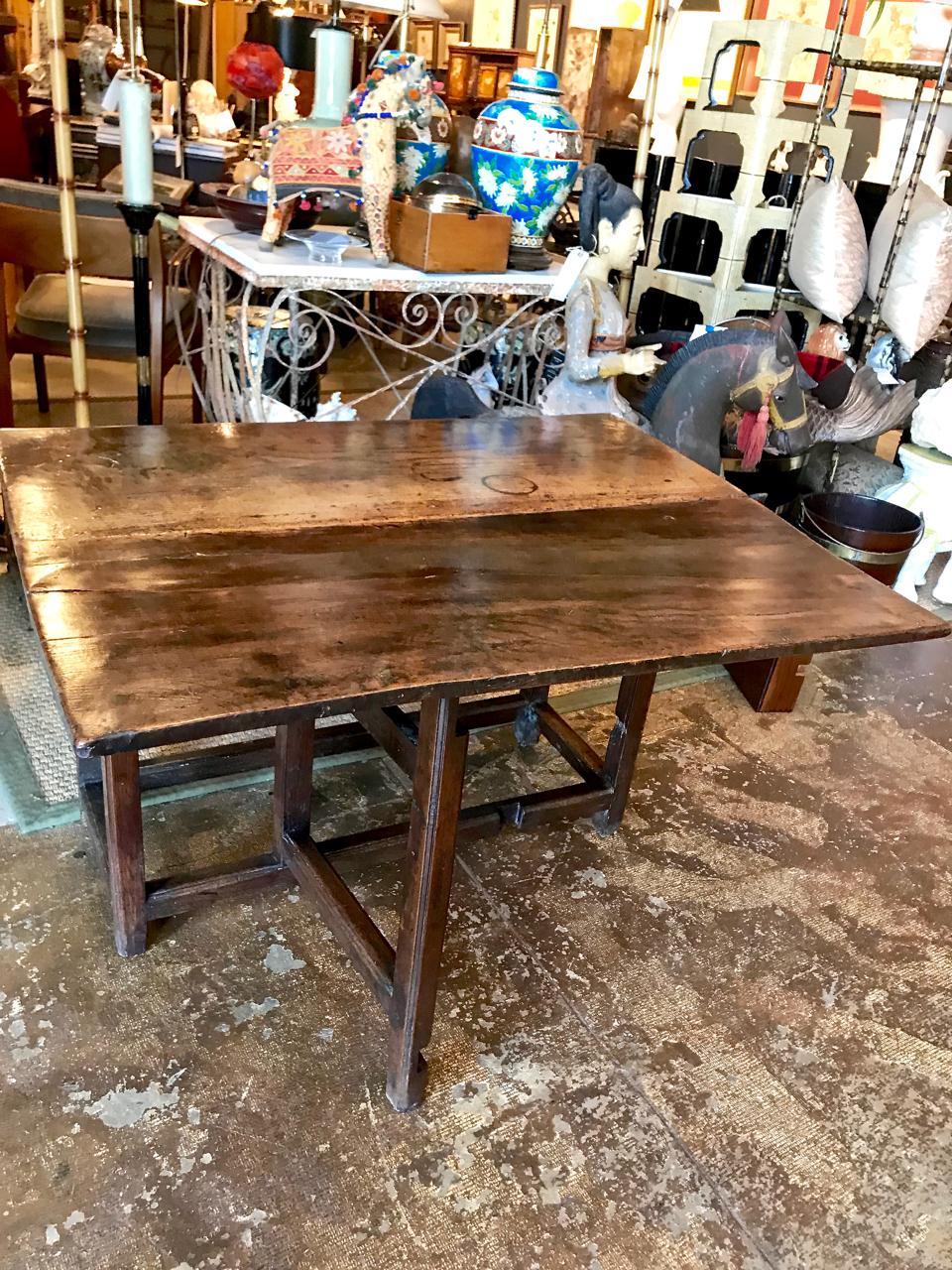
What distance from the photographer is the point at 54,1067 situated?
1.46 m

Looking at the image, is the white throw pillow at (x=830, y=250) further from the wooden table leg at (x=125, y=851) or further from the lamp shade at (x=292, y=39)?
the wooden table leg at (x=125, y=851)

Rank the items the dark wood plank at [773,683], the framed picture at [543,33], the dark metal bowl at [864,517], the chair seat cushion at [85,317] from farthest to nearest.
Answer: the framed picture at [543,33] < the chair seat cushion at [85,317] < the dark metal bowl at [864,517] < the dark wood plank at [773,683]

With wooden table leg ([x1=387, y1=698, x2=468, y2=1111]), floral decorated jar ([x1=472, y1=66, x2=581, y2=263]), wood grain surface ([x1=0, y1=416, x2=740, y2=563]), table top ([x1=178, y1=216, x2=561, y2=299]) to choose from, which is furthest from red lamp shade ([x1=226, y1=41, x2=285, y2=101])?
wooden table leg ([x1=387, y1=698, x2=468, y2=1111])

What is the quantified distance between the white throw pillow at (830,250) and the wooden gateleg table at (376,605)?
162 cm

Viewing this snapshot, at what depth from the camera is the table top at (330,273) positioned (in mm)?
2338

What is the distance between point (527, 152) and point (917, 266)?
1.26m

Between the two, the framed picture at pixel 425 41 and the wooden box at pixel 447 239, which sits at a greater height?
the framed picture at pixel 425 41

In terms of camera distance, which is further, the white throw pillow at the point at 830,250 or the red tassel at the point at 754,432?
the white throw pillow at the point at 830,250

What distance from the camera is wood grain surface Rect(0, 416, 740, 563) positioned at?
4.69ft

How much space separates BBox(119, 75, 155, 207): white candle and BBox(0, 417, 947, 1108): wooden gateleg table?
676 mm

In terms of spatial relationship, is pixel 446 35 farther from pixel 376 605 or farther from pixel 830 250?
pixel 376 605

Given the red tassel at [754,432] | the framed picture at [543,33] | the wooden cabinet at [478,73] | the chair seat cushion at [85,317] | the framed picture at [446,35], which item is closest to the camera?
the red tassel at [754,432]

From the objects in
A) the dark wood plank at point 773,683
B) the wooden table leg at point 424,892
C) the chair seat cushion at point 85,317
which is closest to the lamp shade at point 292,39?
the chair seat cushion at point 85,317

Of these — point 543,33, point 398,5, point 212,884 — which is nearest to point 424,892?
point 212,884
